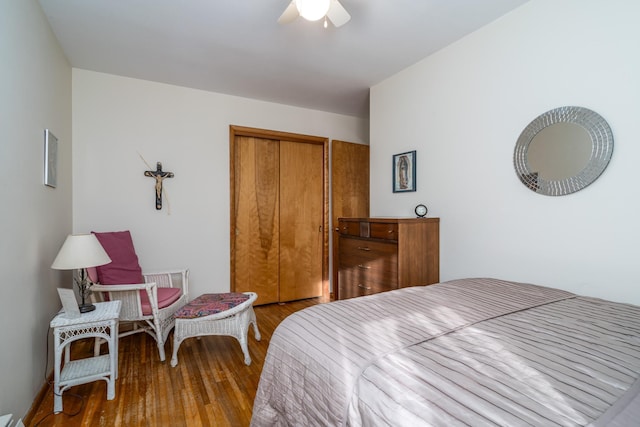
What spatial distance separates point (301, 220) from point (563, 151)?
2736mm

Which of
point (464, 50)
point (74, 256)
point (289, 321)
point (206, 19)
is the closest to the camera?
point (289, 321)

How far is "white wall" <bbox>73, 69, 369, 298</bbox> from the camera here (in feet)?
9.33

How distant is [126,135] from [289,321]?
273cm

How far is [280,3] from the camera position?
1.92 metres

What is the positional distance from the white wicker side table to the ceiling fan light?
6.74 feet

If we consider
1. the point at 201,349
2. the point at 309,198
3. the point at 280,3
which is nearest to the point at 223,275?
the point at 201,349

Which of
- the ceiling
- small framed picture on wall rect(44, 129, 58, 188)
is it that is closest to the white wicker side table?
small framed picture on wall rect(44, 129, 58, 188)

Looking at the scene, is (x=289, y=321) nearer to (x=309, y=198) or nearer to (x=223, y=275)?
(x=223, y=275)

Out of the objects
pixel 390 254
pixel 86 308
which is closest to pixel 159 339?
pixel 86 308

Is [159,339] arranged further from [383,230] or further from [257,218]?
[383,230]

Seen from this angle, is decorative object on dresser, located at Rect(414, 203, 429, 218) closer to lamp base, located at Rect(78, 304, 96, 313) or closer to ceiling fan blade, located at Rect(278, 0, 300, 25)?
ceiling fan blade, located at Rect(278, 0, 300, 25)

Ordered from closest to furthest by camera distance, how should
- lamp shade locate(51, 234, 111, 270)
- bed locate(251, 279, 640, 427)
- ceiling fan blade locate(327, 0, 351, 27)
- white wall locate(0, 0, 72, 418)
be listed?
bed locate(251, 279, 640, 427), white wall locate(0, 0, 72, 418), ceiling fan blade locate(327, 0, 351, 27), lamp shade locate(51, 234, 111, 270)

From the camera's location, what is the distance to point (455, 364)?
844 millimetres

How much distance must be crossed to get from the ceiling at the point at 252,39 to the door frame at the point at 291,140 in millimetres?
525
